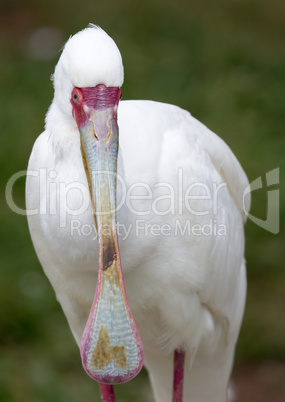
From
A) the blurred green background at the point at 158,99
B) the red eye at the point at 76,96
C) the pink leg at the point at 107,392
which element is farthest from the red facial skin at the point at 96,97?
the blurred green background at the point at 158,99

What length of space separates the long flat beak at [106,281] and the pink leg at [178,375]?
3.37 feet

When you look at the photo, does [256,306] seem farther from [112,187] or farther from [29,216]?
[112,187]

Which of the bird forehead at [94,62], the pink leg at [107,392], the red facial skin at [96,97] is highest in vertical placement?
the bird forehead at [94,62]

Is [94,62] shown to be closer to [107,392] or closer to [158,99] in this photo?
[107,392]

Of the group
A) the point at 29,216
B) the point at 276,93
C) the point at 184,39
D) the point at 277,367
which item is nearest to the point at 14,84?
the point at 184,39

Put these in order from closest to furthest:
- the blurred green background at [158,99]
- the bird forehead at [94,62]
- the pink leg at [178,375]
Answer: the bird forehead at [94,62] < the pink leg at [178,375] < the blurred green background at [158,99]

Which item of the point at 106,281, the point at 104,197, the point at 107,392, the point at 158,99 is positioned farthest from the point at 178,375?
the point at 158,99

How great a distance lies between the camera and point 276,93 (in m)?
8.02

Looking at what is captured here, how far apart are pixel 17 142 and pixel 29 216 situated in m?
3.56

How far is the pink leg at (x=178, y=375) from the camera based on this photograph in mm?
4328

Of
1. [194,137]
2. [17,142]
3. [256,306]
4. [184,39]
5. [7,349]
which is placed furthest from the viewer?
[184,39]

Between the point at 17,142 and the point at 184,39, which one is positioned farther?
the point at 184,39

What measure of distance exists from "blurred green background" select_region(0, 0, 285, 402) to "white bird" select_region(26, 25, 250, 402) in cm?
137

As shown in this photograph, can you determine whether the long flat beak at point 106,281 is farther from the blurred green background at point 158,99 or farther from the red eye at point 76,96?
the blurred green background at point 158,99
